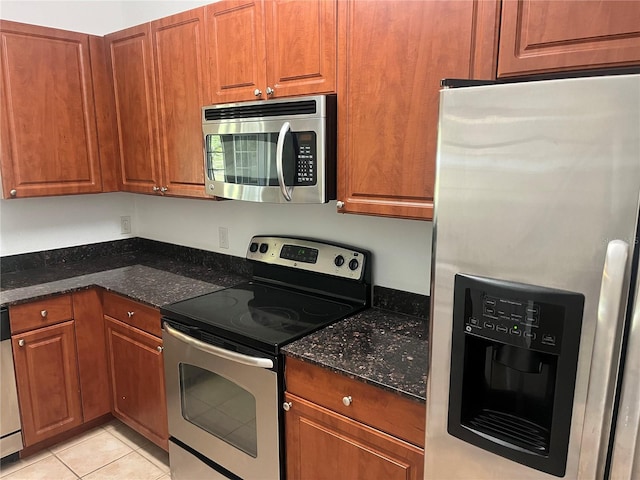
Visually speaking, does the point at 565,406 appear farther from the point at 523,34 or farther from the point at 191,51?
the point at 191,51

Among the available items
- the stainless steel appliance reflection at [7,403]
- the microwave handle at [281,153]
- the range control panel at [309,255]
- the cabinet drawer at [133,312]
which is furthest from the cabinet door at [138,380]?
the microwave handle at [281,153]

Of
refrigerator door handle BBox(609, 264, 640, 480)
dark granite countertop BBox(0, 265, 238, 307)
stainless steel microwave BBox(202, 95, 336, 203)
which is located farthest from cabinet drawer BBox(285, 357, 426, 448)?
dark granite countertop BBox(0, 265, 238, 307)

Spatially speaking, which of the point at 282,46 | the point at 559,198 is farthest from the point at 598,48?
the point at 282,46

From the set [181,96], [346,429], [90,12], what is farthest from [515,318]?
[90,12]

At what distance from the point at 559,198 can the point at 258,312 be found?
1370mm

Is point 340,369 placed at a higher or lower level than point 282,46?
lower

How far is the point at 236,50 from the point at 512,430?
1719 millimetres

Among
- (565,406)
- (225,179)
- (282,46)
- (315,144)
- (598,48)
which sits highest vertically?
(282,46)

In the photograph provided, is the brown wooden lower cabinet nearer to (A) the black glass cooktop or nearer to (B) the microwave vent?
(A) the black glass cooktop

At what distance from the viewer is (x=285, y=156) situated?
70.4 inches

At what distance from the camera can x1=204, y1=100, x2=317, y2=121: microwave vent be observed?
1.75m

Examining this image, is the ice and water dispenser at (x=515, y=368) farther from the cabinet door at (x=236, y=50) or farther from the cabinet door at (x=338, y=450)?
the cabinet door at (x=236, y=50)

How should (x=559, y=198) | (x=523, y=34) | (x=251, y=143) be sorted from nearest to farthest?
(x=559, y=198)
(x=523, y=34)
(x=251, y=143)

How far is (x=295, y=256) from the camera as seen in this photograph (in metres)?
2.29
